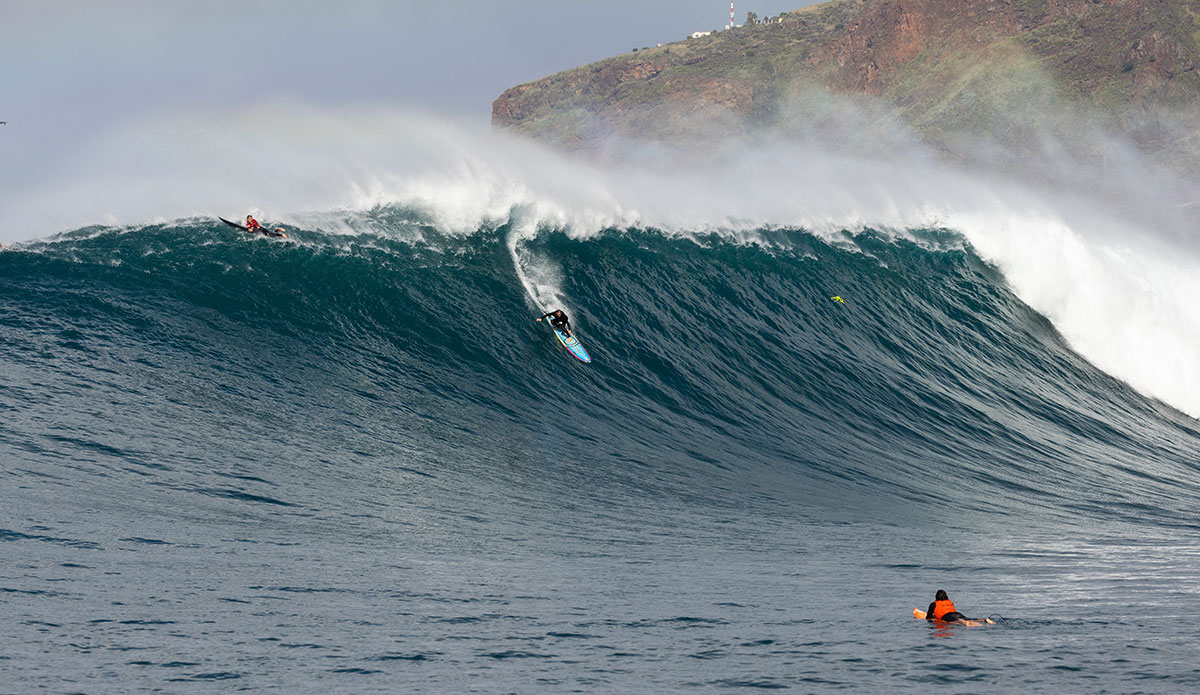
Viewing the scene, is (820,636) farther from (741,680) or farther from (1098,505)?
(1098,505)

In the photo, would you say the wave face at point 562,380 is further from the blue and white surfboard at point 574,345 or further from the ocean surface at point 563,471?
the blue and white surfboard at point 574,345

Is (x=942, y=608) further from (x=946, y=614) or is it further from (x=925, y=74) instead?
(x=925, y=74)

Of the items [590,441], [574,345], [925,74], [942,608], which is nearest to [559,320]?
[574,345]

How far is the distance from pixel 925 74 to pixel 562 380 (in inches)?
5294

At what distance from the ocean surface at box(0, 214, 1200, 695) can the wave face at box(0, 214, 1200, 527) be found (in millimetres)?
90

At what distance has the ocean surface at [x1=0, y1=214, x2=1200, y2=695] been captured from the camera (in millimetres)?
9578

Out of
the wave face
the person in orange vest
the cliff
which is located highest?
the cliff

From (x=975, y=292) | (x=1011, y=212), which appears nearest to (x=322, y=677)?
(x=975, y=292)

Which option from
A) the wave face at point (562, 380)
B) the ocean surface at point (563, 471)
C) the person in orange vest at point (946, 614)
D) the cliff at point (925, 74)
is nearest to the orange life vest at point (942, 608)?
the person in orange vest at point (946, 614)

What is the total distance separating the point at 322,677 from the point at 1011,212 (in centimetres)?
3110

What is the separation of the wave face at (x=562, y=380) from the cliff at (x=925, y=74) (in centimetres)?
9779

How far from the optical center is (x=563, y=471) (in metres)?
16.7

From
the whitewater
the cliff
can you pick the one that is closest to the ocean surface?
the whitewater

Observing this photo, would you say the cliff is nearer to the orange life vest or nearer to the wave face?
the wave face
